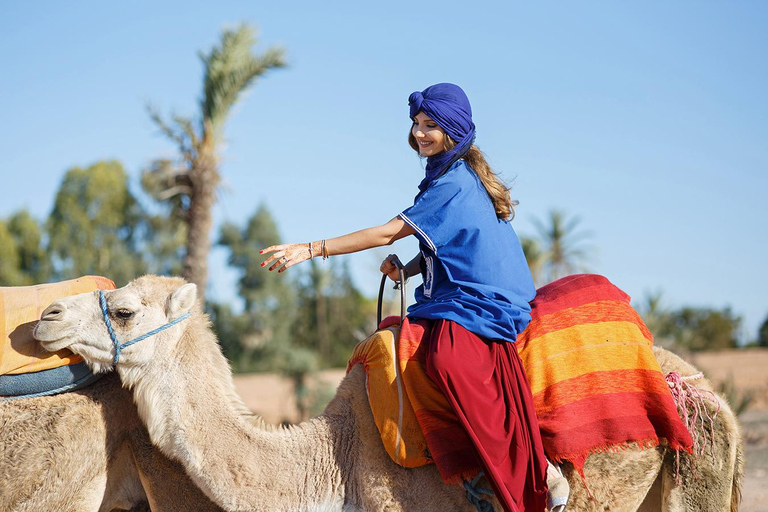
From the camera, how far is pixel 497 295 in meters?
4.19

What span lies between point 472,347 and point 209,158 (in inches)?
490

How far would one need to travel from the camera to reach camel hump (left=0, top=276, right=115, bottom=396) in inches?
171

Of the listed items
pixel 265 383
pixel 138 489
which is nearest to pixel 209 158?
pixel 138 489

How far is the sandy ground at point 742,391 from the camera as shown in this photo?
38.0 ft

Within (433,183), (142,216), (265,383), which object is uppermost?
(433,183)

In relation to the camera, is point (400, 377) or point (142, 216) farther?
point (142, 216)

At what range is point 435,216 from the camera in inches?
163

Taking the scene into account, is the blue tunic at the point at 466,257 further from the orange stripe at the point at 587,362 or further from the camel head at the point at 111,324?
the camel head at the point at 111,324

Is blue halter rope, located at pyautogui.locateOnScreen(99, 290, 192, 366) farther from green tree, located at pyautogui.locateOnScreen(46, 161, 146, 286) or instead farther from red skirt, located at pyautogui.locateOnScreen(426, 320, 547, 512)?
green tree, located at pyautogui.locateOnScreen(46, 161, 146, 286)

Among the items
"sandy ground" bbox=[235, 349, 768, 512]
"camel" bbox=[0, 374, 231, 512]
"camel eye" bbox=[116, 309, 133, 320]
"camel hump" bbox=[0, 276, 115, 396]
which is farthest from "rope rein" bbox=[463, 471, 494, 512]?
"sandy ground" bbox=[235, 349, 768, 512]

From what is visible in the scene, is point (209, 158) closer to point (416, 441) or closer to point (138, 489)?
point (138, 489)

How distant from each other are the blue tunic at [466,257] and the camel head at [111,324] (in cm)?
147

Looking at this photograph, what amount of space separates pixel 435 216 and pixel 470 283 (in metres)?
0.43

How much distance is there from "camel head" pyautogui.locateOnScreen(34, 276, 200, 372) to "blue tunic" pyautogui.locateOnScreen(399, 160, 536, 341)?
147 cm
